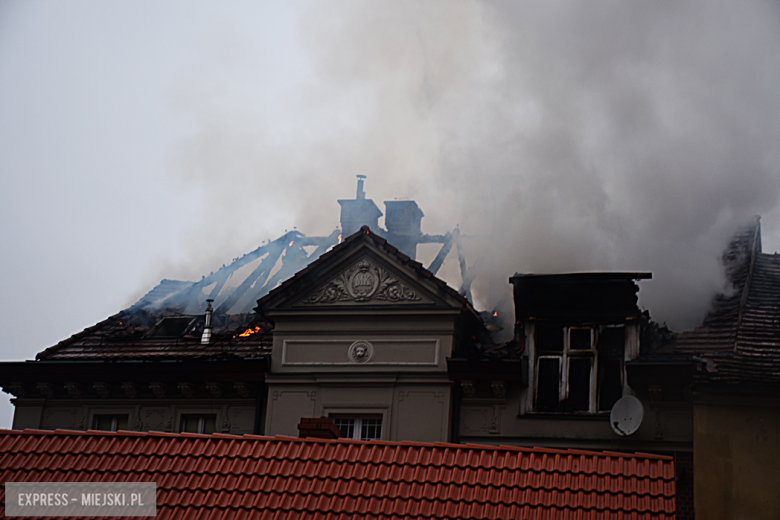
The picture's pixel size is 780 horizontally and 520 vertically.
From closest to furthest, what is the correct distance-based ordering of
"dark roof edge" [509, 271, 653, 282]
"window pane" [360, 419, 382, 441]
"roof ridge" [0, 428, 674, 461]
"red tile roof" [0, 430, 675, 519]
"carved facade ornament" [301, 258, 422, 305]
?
"red tile roof" [0, 430, 675, 519] < "roof ridge" [0, 428, 674, 461] < "dark roof edge" [509, 271, 653, 282] < "window pane" [360, 419, 382, 441] < "carved facade ornament" [301, 258, 422, 305]

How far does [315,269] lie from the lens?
1966cm

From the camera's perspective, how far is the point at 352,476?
39.3 ft

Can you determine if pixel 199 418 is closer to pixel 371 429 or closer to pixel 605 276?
pixel 371 429

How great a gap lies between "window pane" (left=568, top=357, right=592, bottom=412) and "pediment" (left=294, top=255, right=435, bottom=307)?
3.41 m

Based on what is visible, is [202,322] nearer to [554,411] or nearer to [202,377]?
[202,377]

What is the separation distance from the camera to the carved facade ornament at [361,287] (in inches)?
765

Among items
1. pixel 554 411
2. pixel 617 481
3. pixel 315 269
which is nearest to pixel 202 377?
pixel 315 269

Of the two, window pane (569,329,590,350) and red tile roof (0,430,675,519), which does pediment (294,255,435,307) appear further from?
red tile roof (0,430,675,519)

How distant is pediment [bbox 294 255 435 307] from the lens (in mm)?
19312

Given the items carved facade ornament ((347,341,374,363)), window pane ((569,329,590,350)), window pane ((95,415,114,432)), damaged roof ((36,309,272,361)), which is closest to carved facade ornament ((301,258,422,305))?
carved facade ornament ((347,341,374,363))

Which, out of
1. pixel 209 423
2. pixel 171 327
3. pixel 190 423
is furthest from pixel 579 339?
pixel 171 327

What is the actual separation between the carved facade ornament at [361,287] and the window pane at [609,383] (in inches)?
168

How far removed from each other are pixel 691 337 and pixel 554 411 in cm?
297

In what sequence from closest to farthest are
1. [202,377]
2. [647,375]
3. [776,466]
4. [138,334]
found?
1. [776,466]
2. [647,375]
3. [202,377]
4. [138,334]
